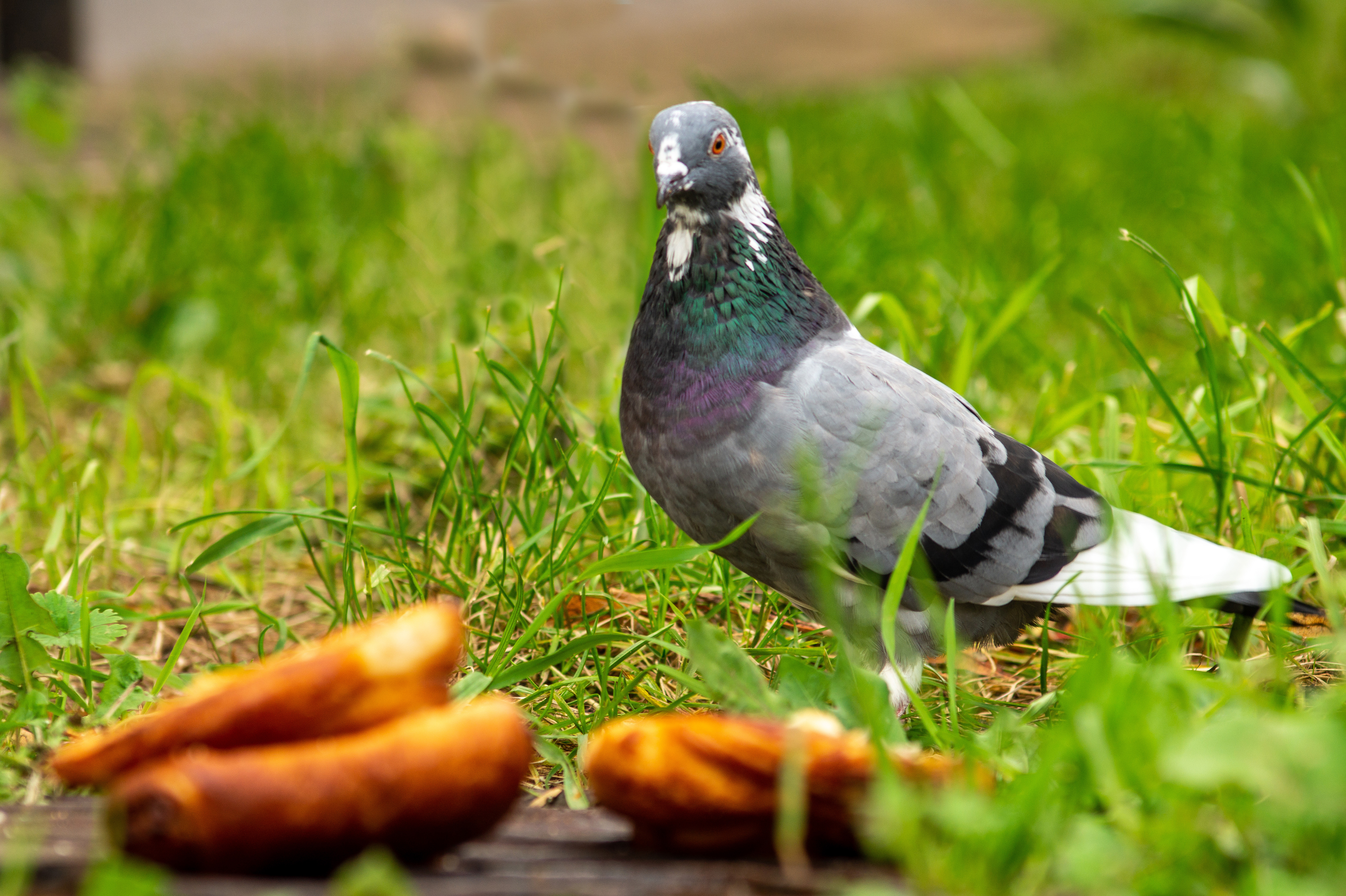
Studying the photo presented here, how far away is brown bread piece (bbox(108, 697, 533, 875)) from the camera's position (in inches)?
47.1

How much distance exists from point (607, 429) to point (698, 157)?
85 centimetres

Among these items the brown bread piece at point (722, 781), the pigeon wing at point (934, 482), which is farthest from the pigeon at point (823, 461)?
the brown bread piece at point (722, 781)

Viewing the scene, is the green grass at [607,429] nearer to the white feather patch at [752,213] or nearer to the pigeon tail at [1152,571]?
the pigeon tail at [1152,571]

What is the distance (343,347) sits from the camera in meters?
3.88

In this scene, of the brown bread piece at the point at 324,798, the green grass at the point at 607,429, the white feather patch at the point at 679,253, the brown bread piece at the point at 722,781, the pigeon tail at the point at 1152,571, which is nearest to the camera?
the brown bread piece at the point at 324,798

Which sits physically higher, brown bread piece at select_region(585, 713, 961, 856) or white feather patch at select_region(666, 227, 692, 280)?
white feather patch at select_region(666, 227, 692, 280)

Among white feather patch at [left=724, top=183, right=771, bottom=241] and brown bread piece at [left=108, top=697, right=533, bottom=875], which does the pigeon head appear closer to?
white feather patch at [left=724, top=183, right=771, bottom=241]

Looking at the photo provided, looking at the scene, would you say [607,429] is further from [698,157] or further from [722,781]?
[722,781]

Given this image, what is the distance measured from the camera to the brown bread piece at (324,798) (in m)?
1.20

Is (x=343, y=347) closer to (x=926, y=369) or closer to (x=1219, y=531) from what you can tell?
(x=926, y=369)

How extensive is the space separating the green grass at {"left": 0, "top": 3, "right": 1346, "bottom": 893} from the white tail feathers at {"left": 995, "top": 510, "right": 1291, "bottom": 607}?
0.12m

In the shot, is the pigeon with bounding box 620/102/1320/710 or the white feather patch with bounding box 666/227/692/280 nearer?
the pigeon with bounding box 620/102/1320/710

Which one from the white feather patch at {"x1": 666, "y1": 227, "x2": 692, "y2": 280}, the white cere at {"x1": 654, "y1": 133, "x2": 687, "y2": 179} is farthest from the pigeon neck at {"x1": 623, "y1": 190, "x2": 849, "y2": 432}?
the white cere at {"x1": 654, "y1": 133, "x2": 687, "y2": 179}

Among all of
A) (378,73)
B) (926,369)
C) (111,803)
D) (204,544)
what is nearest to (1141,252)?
(926,369)
